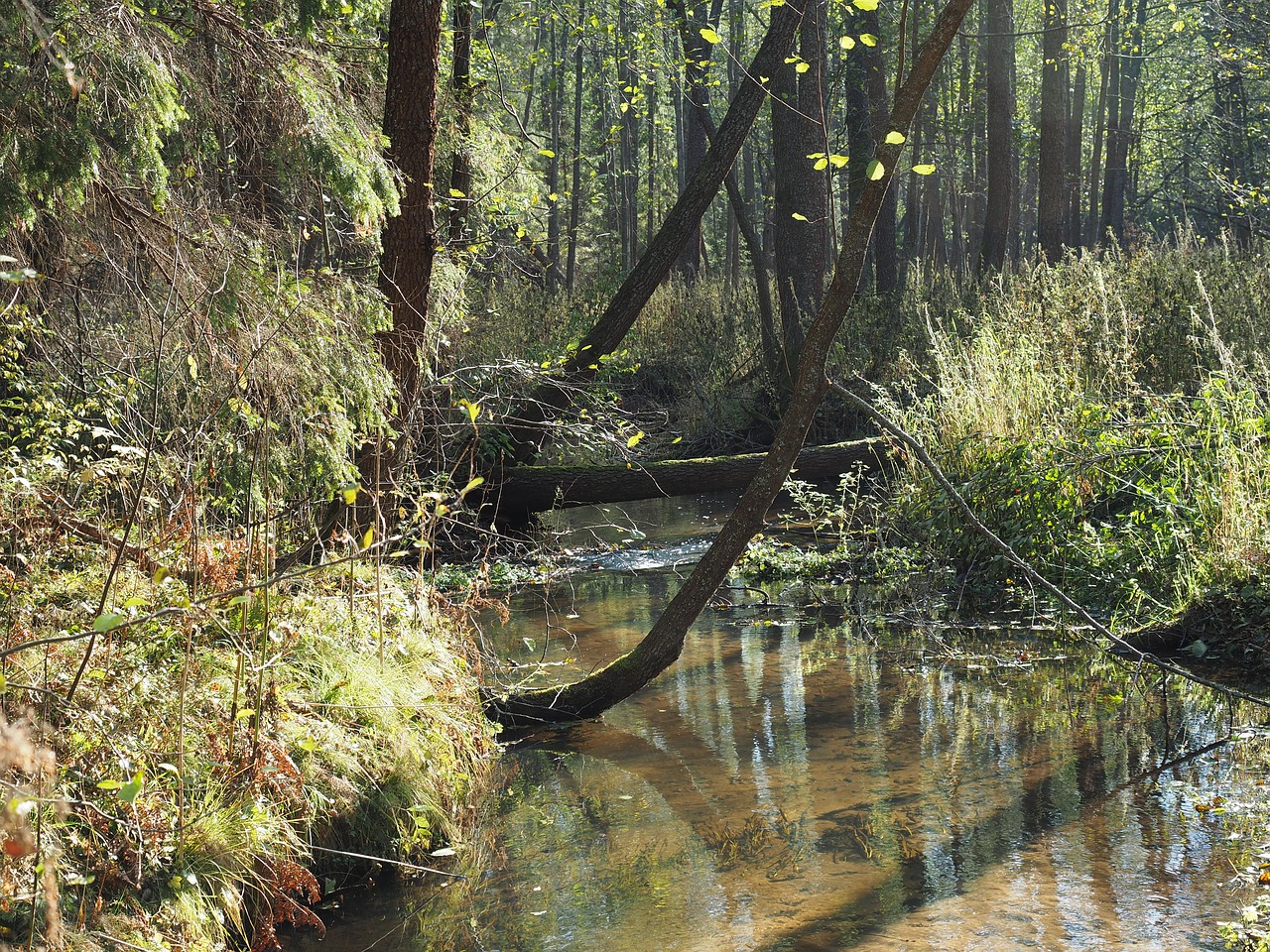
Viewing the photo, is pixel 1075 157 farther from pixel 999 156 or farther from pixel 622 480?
pixel 622 480

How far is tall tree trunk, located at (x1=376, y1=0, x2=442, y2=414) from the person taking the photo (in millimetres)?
5637

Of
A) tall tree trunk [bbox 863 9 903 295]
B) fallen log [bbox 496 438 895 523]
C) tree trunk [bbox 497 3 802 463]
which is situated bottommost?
fallen log [bbox 496 438 895 523]

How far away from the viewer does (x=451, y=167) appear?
7.75 metres

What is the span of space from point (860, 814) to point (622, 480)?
5353mm

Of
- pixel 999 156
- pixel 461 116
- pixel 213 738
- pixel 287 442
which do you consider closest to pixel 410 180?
pixel 287 442

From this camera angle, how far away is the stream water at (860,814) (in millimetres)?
3473

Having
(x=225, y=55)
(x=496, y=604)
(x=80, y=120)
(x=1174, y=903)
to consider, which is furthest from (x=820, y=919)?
(x=225, y=55)

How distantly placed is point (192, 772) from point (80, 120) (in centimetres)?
217

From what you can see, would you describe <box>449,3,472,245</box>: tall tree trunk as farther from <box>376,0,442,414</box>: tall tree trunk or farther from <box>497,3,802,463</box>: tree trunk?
<box>497,3,802,463</box>: tree trunk

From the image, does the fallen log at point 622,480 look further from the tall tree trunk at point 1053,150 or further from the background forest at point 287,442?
the tall tree trunk at point 1053,150

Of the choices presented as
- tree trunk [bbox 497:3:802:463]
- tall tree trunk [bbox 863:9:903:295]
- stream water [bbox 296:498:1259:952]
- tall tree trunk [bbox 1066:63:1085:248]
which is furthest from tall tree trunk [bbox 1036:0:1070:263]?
stream water [bbox 296:498:1259:952]

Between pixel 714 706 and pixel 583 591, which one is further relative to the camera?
pixel 583 591

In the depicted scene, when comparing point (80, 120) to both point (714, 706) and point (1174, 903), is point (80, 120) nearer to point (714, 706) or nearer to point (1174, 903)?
point (714, 706)

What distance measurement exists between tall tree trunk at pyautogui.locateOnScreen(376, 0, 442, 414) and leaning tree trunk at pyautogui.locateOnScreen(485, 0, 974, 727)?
1.61 meters
